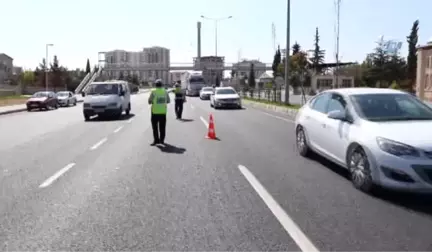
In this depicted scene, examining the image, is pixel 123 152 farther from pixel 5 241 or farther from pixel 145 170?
pixel 5 241

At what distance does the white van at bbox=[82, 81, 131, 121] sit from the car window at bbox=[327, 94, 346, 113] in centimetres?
1666

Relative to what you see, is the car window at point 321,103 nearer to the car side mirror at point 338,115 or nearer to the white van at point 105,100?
the car side mirror at point 338,115

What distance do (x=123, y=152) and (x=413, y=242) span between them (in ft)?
26.5

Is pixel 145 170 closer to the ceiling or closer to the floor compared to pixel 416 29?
closer to the floor

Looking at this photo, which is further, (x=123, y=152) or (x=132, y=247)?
(x=123, y=152)

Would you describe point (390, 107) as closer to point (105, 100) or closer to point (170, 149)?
point (170, 149)

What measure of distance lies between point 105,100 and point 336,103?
1715 cm

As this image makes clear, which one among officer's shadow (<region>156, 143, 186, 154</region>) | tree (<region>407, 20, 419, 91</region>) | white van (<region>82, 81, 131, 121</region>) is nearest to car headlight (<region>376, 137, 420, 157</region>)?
officer's shadow (<region>156, 143, 186, 154</region>)

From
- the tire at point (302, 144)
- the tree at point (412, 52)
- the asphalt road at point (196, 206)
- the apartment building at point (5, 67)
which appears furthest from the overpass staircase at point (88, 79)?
the tire at point (302, 144)

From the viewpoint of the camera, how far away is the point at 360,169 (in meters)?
7.42

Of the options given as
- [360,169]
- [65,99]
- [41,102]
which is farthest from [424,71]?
[360,169]

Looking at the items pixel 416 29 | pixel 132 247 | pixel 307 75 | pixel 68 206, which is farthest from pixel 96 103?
pixel 416 29

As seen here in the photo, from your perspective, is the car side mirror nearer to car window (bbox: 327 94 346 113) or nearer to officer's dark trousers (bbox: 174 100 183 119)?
car window (bbox: 327 94 346 113)

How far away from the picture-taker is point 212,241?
5094mm
